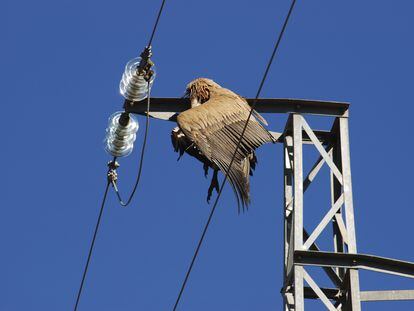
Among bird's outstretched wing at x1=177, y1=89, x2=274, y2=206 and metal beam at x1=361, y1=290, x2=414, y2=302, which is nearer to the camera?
metal beam at x1=361, y1=290, x2=414, y2=302

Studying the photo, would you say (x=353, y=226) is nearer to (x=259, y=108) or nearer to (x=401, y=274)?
(x=401, y=274)

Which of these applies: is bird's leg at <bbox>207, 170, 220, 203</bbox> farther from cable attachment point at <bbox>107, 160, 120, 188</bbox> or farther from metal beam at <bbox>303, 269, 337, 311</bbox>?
metal beam at <bbox>303, 269, 337, 311</bbox>

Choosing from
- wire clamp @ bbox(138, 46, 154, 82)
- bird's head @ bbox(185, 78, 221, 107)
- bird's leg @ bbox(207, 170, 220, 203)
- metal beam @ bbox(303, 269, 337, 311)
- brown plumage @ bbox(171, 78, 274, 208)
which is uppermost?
bird's head @ bbox(185, 78, 221, 107)

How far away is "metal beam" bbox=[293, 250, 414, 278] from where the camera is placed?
8.78 m

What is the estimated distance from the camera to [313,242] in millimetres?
9156

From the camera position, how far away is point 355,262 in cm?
889

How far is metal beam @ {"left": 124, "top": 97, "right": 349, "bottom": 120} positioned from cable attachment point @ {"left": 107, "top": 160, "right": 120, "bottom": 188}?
0.77 meters

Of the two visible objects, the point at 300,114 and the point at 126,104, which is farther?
the point at 126,104

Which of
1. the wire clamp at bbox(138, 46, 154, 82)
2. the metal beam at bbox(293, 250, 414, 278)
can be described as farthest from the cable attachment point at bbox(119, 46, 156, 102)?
the metal beam at bbox(293, 250, 414, 278)

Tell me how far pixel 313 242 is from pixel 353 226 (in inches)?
15.7

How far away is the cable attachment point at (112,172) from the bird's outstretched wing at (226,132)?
3.69 feet

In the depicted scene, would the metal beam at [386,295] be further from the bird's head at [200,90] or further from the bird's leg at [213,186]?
the bird's head at [200,90]

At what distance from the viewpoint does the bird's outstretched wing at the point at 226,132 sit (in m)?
9.91

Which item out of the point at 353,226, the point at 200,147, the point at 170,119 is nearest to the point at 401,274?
the point at 353,226
